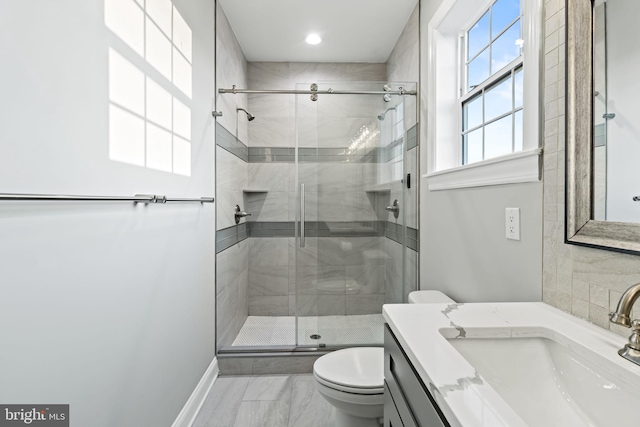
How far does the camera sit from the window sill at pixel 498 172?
107cm

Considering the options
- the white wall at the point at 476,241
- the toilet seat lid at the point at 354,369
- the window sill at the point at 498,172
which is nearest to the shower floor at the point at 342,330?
the white wall at the point at 476,241

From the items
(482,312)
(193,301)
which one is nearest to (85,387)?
(193,301)

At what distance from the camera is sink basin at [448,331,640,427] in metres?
0.62

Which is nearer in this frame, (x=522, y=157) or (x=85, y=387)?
(x=85, y=387)

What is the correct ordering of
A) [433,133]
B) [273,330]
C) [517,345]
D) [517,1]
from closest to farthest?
[517,345], [517,1], [433,133], [273,330]

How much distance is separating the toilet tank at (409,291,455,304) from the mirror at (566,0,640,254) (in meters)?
0.86

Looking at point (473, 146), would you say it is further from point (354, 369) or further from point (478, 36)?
point (354, 369)

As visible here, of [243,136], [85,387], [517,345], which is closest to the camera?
[517,345]

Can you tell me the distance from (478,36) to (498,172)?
100 cm

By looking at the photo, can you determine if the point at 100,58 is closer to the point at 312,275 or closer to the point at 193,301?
the point at 193,301

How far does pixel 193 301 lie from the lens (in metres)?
1.76

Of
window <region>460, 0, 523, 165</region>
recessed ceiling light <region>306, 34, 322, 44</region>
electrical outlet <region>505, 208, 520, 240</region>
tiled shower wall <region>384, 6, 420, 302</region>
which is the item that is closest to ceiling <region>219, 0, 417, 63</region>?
recessed ceiling light <region>306, 34, 322, 44</region>

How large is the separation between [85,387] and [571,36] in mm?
1756

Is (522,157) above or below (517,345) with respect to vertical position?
above
